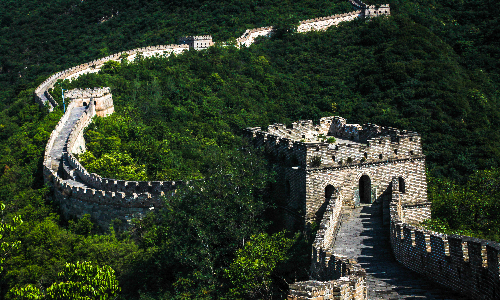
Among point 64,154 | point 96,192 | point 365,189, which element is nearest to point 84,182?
point 96,192

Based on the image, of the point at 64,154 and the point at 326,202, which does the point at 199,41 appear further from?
the point at 326,202

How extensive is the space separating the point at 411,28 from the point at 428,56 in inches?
387

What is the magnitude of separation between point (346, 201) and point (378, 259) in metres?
5.52

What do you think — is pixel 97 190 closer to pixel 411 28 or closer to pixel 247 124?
pixel 247 124

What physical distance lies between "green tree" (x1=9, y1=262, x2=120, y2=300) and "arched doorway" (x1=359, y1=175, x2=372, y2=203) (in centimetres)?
929

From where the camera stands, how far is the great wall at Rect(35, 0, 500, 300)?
43.9 feet

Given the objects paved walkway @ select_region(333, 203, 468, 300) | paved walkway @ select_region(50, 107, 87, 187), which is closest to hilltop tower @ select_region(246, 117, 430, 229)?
paved walkway @ select_region(333, 203, 468, 300)

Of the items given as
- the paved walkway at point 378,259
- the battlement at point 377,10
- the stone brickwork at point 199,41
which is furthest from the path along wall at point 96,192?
the battlement at point 377,10

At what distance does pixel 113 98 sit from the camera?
53219 millimetres

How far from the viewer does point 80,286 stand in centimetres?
2188

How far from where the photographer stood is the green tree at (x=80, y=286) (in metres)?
21.7

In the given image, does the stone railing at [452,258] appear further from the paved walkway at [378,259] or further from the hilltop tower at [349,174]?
the hilltop tower at [349,174]

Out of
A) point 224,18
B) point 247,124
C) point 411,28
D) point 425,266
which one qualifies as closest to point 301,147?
point 425,266

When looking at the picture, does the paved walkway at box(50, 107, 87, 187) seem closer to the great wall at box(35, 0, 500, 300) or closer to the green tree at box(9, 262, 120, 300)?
the great wall at box(35, 0, 500, 300)
